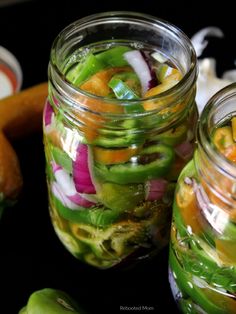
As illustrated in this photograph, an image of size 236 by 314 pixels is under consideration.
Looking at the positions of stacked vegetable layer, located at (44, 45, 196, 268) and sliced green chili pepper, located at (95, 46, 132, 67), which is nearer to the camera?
stacked vegetable layer, located at (44, 45, 196, 268)

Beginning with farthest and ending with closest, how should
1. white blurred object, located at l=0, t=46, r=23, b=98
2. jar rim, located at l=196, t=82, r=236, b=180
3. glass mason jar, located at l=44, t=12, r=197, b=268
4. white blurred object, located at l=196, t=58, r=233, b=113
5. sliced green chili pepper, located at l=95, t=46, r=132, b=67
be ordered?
white blurred object, located at l=0, t=46, r=23, b=98 → white blurred object, located at l=196, t=58, r=233, b=113 → sliced green chili pepper, located at l=95, t=46, r=132, b=67 → glass mason jar, located at l=44, t=12, r=197, b=268 → jar rim, located at l=196, t=82, r=236, b=180

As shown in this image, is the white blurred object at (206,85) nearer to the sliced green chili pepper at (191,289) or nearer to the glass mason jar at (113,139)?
the glass mason jar at (113,139)

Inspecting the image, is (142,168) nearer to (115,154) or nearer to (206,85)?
(115,154)

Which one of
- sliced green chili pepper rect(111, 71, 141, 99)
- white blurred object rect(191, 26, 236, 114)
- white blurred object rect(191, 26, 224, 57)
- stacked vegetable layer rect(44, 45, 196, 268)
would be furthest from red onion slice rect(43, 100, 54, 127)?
white blurred object rect(191, 26, 224, 57)

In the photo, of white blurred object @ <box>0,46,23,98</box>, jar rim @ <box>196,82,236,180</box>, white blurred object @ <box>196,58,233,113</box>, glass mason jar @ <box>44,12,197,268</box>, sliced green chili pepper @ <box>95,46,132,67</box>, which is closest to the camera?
jar rim @ <box>196,82,236,180</box>

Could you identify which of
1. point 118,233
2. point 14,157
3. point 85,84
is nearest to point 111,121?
point 85,84

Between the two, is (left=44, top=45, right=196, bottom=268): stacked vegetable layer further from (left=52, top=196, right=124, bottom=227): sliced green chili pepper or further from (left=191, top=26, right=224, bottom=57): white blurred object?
(left=191, top=26, right=224, bottom=57): white blurred object

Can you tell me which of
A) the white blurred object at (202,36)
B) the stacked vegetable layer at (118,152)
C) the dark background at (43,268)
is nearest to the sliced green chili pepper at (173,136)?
the stacked vegetable layer at (118,152)

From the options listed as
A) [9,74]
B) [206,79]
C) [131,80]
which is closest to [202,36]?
[206,79]

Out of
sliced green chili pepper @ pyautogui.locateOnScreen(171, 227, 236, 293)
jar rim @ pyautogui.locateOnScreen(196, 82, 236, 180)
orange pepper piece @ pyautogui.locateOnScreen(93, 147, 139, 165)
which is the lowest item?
sliced green chili pepper @ pyautogui.locateOnScreen(171, 227, 236, 293)
